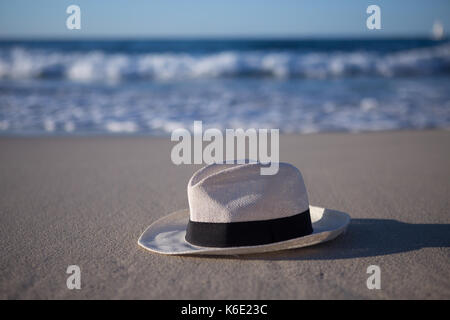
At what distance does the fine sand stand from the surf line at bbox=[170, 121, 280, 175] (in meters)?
0.19

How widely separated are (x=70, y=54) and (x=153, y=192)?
1674 cm

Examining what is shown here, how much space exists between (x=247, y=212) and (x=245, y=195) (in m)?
0.08

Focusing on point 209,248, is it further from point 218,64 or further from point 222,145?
point 218,64

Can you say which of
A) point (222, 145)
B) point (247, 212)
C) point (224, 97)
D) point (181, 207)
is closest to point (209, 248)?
point (247, 212)

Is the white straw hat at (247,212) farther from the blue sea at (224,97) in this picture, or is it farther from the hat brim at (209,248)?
the blue sea at (224,97)

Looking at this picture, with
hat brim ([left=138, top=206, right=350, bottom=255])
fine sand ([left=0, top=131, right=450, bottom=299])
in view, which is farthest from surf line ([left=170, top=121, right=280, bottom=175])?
hat brim ([left=138, top=206, right=350, bottom=255])

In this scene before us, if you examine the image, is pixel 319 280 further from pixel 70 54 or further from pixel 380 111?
pixel 70 54

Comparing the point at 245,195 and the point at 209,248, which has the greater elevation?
the point at 245,195

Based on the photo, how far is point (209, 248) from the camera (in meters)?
2.01

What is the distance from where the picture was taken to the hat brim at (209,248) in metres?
2.00
